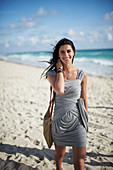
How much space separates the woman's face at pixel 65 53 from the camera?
1.89m

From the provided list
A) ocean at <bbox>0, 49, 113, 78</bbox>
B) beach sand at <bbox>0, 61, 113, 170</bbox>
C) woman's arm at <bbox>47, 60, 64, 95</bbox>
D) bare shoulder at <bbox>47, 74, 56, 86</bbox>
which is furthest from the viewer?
ocean at <bbox>0, 49, 113, 78</bbox>

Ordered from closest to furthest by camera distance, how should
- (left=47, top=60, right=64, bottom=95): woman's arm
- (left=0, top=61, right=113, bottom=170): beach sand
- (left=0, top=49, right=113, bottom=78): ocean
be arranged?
1. (left=47, top=60, right=64, bottom=95): woman's arm
2. (left=0, top=61, right=113, bottom=170): beach sand
3. (left=0, top=49, right=113, bottom=78): ocean

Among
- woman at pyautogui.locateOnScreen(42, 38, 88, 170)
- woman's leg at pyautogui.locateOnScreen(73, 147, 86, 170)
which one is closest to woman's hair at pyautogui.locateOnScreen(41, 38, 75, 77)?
woman at pyautogui.locateOnScreen(42, 38, 88, 170)

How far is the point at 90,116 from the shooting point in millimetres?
4863

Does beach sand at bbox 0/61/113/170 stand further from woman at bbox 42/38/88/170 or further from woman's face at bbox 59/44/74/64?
woman's face at bbox 59/44/74/64

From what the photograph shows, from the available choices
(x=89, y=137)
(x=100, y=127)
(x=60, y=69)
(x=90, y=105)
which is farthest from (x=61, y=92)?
(x=90, y=105)

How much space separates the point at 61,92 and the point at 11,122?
3.17 m

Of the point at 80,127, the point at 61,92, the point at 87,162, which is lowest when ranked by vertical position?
the point at 87,162

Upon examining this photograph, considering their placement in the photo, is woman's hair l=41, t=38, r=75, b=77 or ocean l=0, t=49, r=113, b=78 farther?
ocean l=0, t=49, r=113, b=78

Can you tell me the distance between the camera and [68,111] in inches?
70.2

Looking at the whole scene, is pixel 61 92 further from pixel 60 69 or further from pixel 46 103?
pixel 46 103

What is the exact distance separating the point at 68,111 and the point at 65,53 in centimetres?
79

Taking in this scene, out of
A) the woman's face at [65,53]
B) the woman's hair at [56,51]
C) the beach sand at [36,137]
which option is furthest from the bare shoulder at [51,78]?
the beach sand at [36,137]

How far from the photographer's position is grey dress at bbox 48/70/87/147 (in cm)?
177
